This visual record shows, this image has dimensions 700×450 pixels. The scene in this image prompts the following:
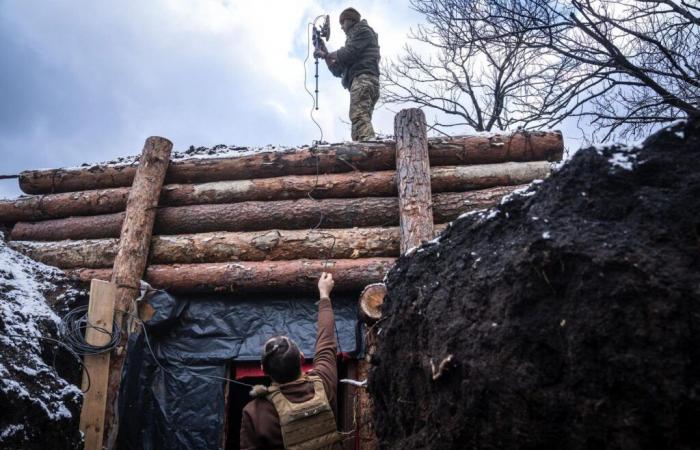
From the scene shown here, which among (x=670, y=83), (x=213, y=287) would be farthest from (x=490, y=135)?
(x=213, y=287)

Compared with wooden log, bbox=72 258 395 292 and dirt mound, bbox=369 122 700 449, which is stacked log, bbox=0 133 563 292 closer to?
wooden log, bbox=72 258 395 292

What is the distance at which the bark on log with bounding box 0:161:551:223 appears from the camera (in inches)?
224

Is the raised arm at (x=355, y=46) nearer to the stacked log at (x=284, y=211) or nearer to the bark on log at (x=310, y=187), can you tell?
the stacked log at (x=284, y=211)

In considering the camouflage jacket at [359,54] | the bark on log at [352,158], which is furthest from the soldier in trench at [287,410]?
the camouflage jacket at [359,54]

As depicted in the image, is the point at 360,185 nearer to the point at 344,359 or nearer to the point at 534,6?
the point at 344,359

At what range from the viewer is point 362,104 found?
746cm

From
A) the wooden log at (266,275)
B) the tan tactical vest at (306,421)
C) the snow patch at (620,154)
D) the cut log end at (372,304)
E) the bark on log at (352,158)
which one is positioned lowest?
the tan tactical vest at (306,421)

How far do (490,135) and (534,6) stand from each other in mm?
1547

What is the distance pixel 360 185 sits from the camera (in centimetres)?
583

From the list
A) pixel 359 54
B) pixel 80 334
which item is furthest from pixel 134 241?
pixel 359 54

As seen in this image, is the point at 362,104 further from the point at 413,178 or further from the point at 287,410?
the point at 287,410

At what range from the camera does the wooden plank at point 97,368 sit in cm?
455

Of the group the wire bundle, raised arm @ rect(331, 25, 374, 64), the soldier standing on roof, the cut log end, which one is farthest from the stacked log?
raised arm @ rect(331, 25, 374, 64)

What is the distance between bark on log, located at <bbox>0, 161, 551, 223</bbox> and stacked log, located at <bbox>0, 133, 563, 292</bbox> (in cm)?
1
